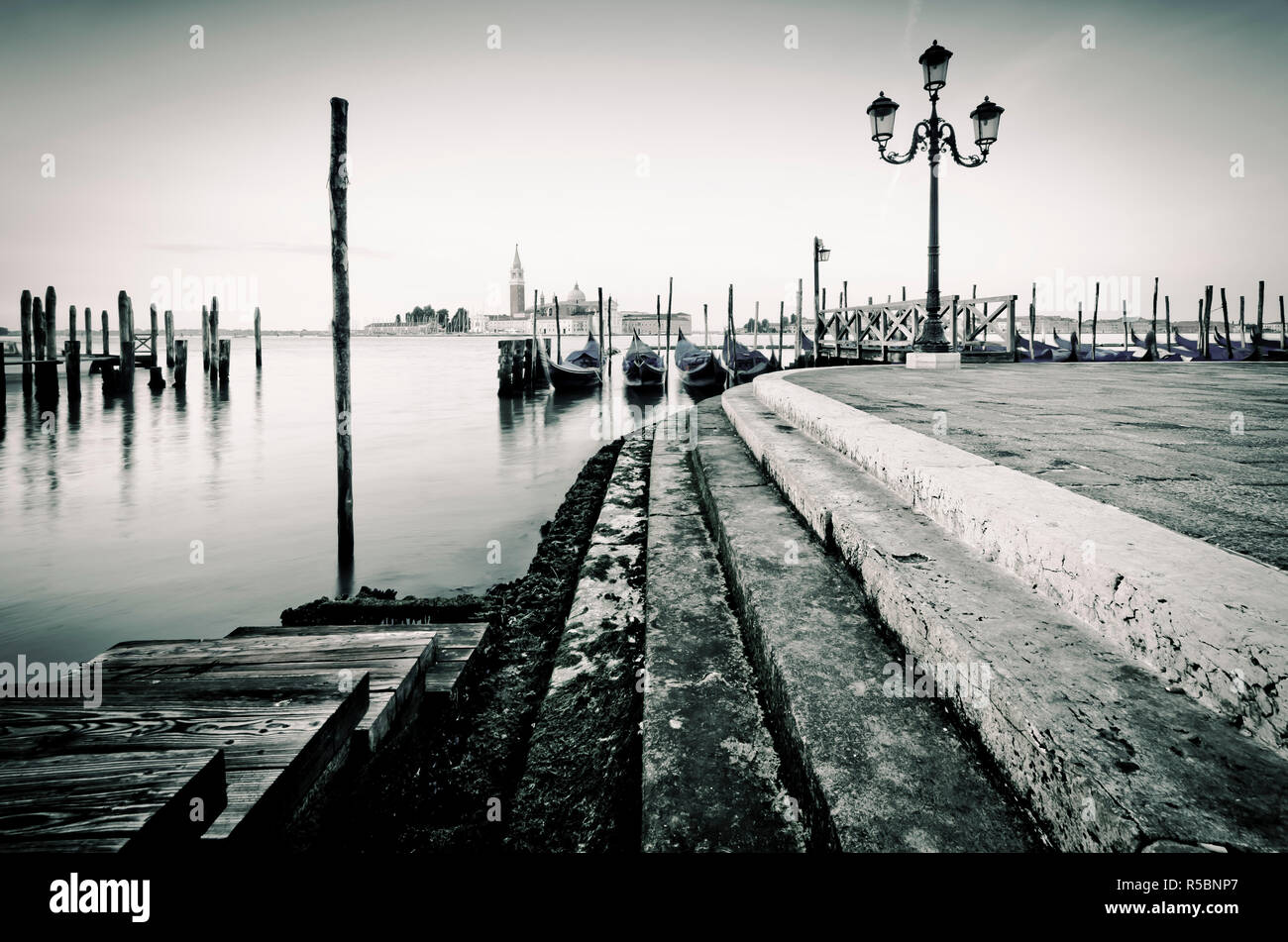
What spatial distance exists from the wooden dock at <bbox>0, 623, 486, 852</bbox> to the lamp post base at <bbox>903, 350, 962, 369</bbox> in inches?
298

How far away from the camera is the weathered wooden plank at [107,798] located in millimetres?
867

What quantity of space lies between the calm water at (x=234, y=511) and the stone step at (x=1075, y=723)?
3849mm

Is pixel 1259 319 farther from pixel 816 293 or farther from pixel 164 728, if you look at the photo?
pixel 164 728

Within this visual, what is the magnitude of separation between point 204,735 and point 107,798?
389mm

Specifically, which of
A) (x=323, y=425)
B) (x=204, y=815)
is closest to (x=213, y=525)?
(x=204, y=815)

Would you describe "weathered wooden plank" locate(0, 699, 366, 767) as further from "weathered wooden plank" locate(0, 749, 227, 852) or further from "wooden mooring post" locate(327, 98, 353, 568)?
"wooden mooring post" locate(327, 98, 353, 568)

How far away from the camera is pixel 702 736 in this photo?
133 centimetres

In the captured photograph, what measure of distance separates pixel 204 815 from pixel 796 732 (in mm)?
927

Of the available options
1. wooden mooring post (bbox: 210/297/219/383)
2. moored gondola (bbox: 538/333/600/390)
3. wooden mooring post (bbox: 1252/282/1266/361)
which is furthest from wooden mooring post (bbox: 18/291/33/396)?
wooden mooring post (bbox: 1252/282/1266/361)

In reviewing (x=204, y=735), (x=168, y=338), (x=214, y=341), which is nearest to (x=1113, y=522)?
(x=204, y=735)

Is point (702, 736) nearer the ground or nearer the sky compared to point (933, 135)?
nearer the ground

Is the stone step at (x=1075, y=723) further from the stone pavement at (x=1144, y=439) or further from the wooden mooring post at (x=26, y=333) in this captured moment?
the wooden mooring post at (x=26, y=333)

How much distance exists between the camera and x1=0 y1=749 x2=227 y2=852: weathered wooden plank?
0.87 meters

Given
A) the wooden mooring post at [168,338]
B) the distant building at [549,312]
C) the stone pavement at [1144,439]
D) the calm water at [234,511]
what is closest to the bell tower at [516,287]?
the distant building at [549,312]
